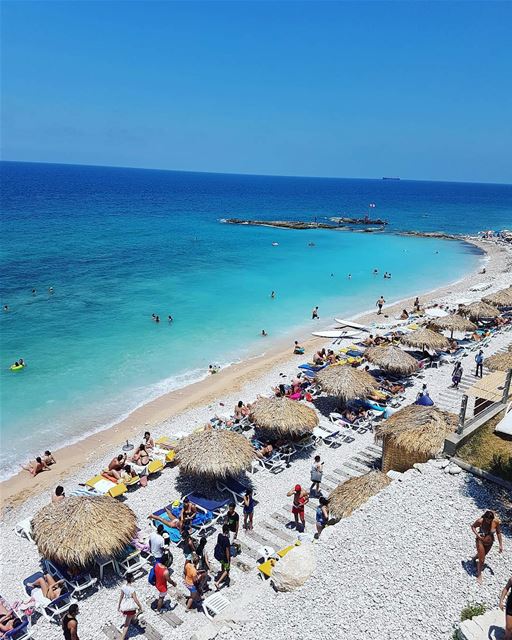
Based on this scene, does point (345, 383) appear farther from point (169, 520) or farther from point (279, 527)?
point (169, 520)

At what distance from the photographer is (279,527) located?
10.7m

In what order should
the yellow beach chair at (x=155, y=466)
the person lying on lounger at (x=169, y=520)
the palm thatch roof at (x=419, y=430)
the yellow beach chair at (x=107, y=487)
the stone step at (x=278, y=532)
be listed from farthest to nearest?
the yellow beach chair at (x=155, y=466), the yellow beach chair at (x=107, y=487), the palm thatch roof at (x=419, y=430), the person lying on lounger at (x=169, y=520), the stone step at (x=278, y=532)

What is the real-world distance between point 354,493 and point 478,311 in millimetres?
18012

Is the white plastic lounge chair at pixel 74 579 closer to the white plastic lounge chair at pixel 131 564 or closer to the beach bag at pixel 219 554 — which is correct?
the white plastic lounge chair at pixel 131 564

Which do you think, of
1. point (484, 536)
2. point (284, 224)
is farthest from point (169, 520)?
point (284, 224)

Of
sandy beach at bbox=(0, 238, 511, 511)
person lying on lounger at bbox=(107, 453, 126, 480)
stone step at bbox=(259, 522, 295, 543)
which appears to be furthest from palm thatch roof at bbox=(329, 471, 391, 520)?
sandy beach at bbox=(0, 238, 511, 511)

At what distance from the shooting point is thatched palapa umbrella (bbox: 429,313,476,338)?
22.8m

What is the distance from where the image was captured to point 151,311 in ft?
103

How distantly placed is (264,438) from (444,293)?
28259 mm

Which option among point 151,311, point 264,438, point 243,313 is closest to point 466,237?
point 243,313

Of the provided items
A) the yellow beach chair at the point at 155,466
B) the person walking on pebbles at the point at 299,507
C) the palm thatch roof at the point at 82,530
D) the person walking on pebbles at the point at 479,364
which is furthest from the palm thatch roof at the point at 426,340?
the palm thatch roof at the point at 82,530

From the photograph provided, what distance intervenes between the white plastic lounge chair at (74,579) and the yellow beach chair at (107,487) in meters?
2.47

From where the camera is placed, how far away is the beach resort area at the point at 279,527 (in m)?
7.40

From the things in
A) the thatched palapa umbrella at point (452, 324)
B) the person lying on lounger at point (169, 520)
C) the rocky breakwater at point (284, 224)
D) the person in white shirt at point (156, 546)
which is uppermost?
the rocky breakwater at point (284, 224)
